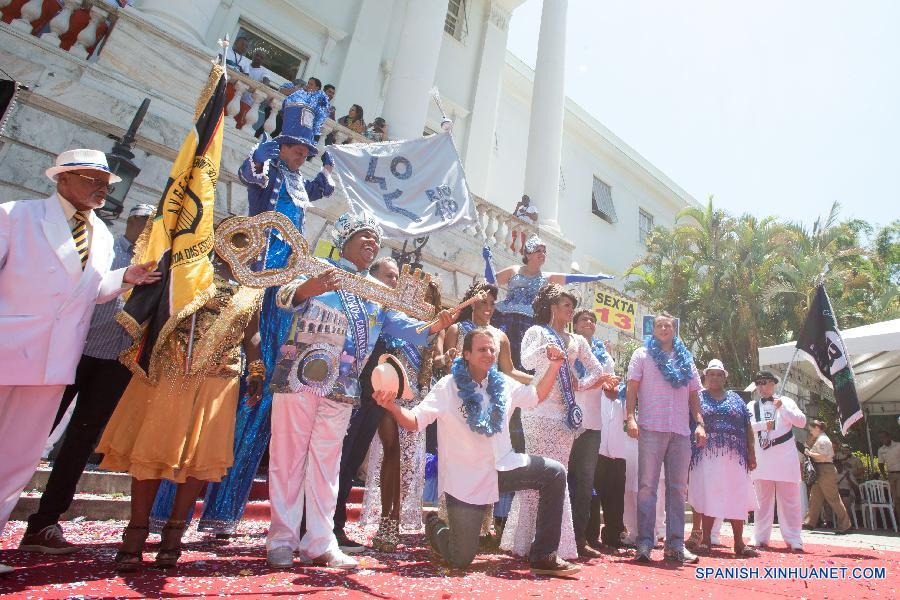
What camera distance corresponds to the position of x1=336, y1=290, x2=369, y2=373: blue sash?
295 centimetres

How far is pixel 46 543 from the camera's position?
8.36ft

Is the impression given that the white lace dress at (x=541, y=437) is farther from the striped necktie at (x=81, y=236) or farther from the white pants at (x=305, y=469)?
the striped necktie at (x=81, y=236)

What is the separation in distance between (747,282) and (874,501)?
345 inches

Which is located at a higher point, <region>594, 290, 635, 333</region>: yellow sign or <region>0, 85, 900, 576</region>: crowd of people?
<region>594, 290, 635, 333</region>: yellow sign

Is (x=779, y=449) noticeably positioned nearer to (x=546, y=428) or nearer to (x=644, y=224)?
(x=546, y=428)

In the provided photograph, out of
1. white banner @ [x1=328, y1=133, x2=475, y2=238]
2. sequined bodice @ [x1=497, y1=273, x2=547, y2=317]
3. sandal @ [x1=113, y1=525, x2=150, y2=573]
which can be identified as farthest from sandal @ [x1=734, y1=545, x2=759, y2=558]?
sandal @ [x1=113, y1=525, x2=150, y2=573]

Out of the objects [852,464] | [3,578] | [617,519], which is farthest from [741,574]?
[852,464]

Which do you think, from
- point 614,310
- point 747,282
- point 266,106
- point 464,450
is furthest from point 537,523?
point 747,282

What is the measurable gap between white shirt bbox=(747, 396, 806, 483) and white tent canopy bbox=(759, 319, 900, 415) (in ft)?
8.54

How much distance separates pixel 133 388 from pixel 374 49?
12.3 meters

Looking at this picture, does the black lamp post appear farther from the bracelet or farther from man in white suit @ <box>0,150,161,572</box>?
the bracelet

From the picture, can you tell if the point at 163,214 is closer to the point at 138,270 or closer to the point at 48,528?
the point at 138,270

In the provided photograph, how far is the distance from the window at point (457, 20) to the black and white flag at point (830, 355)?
12233 mm

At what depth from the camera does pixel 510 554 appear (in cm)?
361
